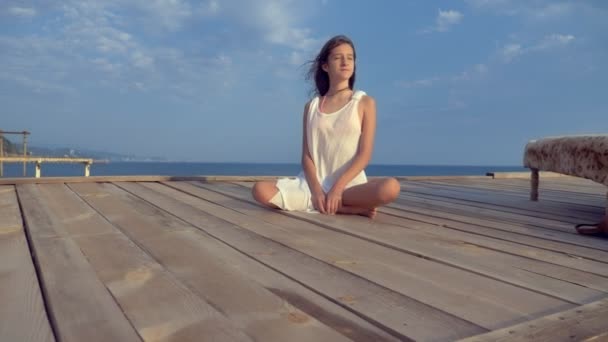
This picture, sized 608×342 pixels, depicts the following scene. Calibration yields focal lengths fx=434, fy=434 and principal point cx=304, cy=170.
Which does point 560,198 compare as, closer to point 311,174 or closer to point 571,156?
point 571,156

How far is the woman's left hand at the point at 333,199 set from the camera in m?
2.27

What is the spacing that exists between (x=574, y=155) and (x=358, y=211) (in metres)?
1.28

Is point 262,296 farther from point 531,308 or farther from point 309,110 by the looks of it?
point 309,110

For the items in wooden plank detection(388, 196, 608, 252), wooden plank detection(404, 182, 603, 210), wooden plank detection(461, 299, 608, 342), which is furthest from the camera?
wooden plank detection(404, 182, 603, 210)

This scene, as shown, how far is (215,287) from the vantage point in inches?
41.6

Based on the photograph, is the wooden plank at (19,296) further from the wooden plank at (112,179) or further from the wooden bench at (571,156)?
the wooden bench at (571,156)

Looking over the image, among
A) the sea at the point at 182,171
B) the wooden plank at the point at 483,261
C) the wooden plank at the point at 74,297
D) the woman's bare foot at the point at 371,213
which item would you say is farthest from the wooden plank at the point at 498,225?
the sea at the point at 182,171

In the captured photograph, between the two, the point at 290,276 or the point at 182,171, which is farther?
the point at 182,171

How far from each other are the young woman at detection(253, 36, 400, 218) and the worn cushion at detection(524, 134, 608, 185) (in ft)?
3.39

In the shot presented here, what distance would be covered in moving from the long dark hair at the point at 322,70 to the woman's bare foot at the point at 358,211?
2.70 ft

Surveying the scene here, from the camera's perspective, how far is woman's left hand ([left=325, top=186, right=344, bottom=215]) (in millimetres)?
2268

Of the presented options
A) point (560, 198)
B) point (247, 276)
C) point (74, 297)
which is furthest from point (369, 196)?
point (560, 198)

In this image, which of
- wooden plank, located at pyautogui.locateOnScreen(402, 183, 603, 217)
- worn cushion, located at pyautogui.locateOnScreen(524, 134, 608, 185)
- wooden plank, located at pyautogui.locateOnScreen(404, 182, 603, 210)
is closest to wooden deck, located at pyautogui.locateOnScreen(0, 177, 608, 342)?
worn cushion, located at pyautogui.locateOnScreen(524, 134, 608, 185)

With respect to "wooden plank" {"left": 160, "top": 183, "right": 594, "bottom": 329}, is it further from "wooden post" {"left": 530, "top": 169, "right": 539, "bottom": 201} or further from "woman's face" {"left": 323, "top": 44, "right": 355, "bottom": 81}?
"wooden post" {"left": 530, "top": 169, "right": 539, "bottom": 201}
